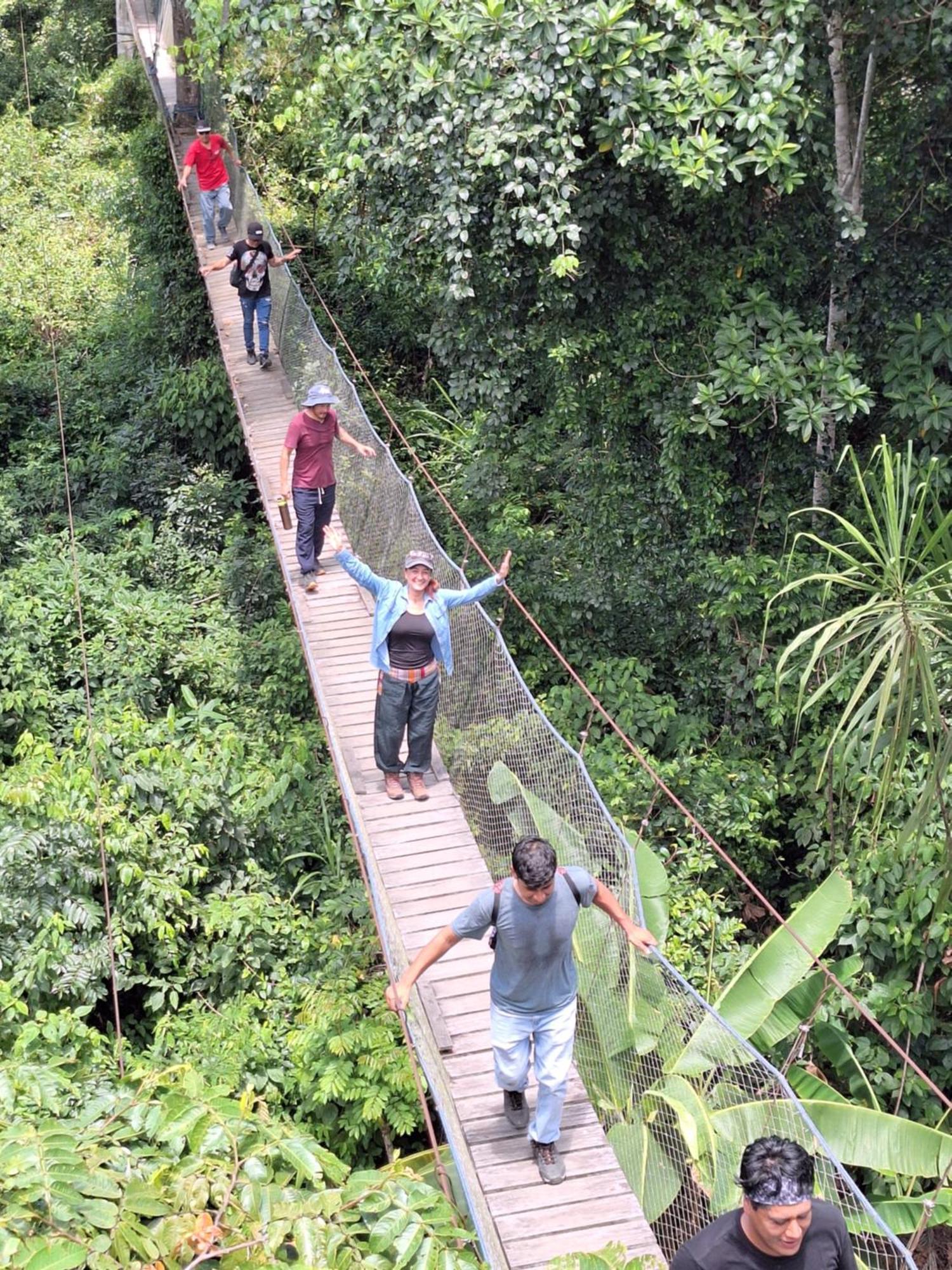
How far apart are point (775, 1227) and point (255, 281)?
858 cm

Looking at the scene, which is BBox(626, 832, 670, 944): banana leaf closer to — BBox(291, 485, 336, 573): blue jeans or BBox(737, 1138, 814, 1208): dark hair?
BBox(291, 485, 336, 573): blue jeans

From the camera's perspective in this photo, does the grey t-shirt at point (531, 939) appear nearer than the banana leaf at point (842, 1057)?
Yes

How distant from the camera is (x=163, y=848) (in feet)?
24.3

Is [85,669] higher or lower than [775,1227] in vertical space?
lower

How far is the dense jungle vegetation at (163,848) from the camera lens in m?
3.62

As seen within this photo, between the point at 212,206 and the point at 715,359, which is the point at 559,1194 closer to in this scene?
the point at 715,359

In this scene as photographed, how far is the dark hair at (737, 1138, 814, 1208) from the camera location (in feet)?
9.45

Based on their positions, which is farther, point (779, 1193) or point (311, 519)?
point (311, 519)

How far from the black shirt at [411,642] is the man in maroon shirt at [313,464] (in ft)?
6.03

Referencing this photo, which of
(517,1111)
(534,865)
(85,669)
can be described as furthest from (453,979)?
(85,669)

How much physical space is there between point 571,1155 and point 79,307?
42.8 ft

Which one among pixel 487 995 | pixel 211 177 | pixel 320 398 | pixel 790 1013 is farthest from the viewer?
pixel 211 177

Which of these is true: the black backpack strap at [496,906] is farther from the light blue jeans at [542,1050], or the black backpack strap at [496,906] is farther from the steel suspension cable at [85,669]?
the steel suspension cable at [85,669]

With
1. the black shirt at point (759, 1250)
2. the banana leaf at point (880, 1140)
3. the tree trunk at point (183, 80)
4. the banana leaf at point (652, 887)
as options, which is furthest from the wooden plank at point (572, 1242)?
the tree trunk at point (183, 80)
